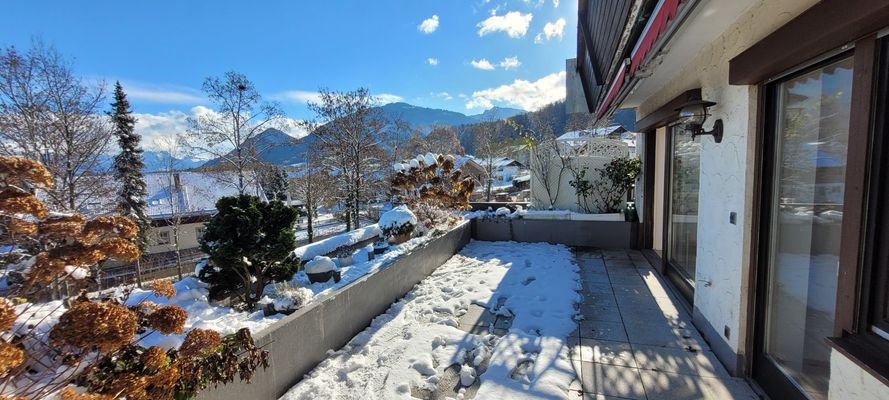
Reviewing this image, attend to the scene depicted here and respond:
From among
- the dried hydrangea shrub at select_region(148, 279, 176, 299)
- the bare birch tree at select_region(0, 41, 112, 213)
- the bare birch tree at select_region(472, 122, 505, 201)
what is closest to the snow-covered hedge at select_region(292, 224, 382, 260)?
the dried hydrangea shrub at select_region(148, 279, 176, 299)

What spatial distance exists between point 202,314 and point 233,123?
525 inches

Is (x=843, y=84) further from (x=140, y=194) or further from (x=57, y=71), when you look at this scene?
(x=140, y=194)

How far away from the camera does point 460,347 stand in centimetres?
283

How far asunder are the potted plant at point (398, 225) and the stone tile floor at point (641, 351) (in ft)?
9.45

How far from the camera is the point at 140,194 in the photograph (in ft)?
47.5

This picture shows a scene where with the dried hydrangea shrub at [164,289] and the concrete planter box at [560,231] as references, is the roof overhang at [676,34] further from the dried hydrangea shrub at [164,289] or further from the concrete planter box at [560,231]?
the concrete planter box at [560,231]

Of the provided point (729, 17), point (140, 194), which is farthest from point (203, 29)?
point (140, 194)

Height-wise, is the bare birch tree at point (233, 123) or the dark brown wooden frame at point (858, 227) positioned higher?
the bare birch tree at point (233, 123)

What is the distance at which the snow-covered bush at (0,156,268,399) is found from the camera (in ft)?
3.59

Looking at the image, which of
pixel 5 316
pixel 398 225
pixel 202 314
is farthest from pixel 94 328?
pixel 398 225

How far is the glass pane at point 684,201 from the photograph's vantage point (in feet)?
11.4

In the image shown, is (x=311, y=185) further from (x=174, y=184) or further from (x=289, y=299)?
(x=289, y=299)

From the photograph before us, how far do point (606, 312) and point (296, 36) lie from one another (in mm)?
8925

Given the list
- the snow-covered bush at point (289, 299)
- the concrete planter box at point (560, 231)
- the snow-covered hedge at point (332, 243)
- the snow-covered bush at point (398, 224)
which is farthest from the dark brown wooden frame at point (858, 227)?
the snow-covered hedge at point (332, 243)
